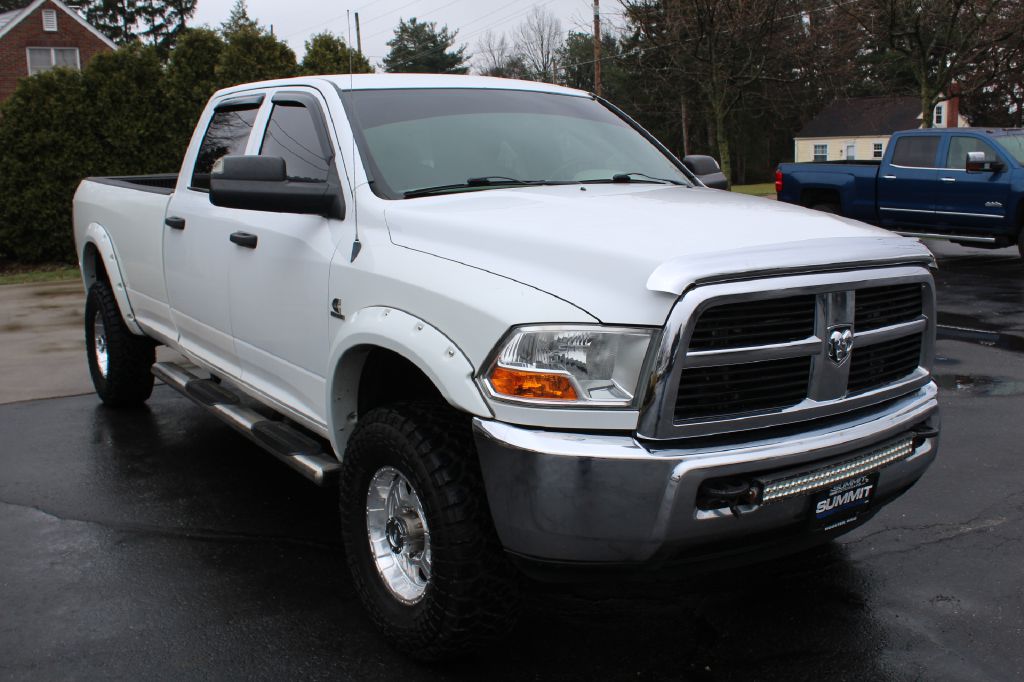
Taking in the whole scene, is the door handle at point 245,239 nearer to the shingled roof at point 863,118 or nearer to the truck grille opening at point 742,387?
the truck grille opening at point 742,387

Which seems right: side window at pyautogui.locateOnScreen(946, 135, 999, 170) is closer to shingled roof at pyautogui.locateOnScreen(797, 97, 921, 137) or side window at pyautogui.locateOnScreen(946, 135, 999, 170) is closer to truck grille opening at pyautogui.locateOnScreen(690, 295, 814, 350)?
truck grille opening at pyautogui.locateOnScreen(690, 295, 814, 350)

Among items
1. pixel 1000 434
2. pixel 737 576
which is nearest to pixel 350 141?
pixel 737 576

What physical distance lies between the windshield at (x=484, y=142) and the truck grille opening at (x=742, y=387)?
150 centimetres

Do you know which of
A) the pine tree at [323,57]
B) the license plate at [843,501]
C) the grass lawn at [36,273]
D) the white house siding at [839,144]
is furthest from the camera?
the white house siding at [839,144]

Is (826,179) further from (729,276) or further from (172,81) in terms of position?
(729,276)

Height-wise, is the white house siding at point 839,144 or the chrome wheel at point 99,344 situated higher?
the white house siding at point 839,144

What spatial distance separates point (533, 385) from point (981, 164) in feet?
43.9

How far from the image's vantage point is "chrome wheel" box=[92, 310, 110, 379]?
6754 mm

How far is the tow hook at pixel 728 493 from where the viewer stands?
2.74m

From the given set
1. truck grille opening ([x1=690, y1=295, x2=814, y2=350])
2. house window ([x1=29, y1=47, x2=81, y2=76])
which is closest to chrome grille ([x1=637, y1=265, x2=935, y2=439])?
truck grille opening ([x1=690, y1=295, x2=814, y2=350])

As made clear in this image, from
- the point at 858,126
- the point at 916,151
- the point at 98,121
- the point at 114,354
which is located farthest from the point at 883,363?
the point at 858,126

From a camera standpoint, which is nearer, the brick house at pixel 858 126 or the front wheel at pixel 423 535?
the front wheel at pixel 423 535

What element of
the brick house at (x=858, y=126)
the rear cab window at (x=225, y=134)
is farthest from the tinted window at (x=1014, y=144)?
the brick house at (x=858, y=126)

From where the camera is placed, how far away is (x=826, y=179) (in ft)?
51.3
